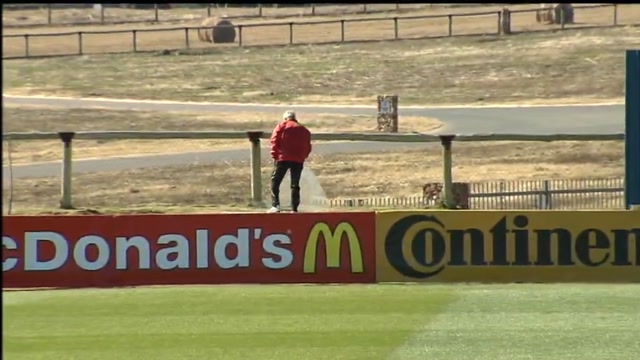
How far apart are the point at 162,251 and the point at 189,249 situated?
307mm

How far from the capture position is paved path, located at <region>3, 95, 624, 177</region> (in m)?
28.8

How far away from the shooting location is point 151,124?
3481 cm

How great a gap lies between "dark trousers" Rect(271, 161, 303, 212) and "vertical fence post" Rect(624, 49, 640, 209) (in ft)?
14.6

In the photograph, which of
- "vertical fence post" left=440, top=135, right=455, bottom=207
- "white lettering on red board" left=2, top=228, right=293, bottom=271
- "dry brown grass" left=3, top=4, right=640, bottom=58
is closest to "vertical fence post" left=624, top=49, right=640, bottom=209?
"vertical fence post" left=440, top=135, right=455, bottom=207

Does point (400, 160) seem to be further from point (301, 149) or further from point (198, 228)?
point (198, 228)

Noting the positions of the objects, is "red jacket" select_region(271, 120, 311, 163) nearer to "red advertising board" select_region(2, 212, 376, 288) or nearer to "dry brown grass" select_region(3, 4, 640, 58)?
"red advertising board" select_region(2, 212, 376, 288)

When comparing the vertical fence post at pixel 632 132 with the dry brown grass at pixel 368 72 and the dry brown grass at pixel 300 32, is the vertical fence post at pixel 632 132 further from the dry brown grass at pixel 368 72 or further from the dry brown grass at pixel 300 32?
the dry brown grass at pixel 300 32

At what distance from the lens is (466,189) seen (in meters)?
18.9

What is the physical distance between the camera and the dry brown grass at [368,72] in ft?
134

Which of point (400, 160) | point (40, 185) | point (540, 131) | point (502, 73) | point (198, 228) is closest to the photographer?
point (198, 228)

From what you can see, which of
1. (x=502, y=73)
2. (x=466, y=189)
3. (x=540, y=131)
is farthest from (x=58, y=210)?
(x=502, y=73)

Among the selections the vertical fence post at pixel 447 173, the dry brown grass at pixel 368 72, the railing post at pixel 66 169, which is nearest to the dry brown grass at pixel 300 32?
the dry brown grass at pixel 368 72

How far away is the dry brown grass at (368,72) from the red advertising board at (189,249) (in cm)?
2515

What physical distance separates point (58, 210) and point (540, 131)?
17471mm
